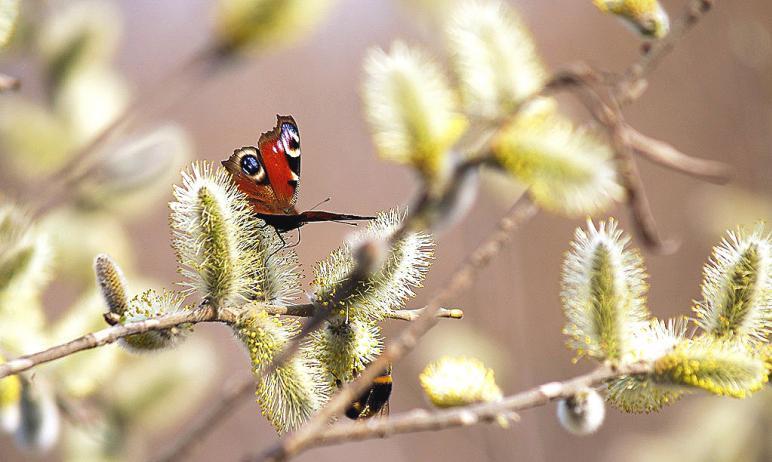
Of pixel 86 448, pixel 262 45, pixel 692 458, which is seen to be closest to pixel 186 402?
pixel 86 448

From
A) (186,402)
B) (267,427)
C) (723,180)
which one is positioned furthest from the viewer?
(267,427)

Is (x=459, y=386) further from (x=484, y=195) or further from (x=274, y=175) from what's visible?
(x=484, y=195)

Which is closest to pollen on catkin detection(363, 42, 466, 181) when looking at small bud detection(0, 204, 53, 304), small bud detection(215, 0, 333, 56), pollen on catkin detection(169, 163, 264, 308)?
pollen on catkin detection(169, 163, 264, 308)

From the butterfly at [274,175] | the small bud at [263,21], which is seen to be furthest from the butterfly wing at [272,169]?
the small bud at [263,21]

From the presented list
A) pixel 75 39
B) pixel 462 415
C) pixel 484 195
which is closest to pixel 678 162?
pixel 462 415

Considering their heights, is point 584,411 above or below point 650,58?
below

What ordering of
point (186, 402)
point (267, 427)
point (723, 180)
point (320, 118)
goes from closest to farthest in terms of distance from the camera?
point (723, 180) → point (186, 402) → point (267, 427) → point (320, 118)

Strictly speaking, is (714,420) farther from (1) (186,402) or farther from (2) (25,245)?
(2) (25,245)

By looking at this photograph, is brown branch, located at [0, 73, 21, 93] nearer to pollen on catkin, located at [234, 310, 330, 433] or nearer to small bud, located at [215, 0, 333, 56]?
pollen on catkin, located at [234, 310, 330, 433]
